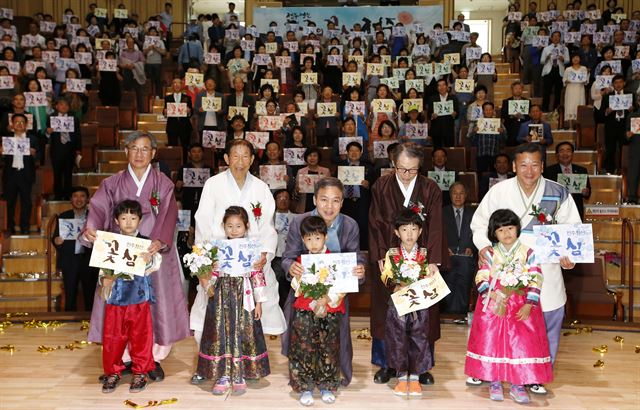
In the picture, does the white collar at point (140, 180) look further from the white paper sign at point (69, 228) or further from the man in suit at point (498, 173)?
the man in suit at point (498, 173)

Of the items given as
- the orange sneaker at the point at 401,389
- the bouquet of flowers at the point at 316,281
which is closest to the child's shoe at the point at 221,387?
the bouquet of flowers at the point at 316,281

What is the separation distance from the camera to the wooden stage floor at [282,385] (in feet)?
13.8

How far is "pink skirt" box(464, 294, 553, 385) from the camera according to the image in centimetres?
418

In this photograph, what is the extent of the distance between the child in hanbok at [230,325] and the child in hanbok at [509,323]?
4.23 ft

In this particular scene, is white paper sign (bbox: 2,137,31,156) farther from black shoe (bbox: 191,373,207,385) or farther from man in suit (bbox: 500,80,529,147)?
man in suit (bbox: 500,80,529,147)

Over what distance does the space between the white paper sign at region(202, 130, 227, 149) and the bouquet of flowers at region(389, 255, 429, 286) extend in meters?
4.53

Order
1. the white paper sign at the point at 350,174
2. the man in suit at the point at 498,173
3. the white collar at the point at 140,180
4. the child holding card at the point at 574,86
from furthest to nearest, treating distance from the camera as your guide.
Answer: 1. the child holding card at the point at 574,86
2. the man in suit at the point at 498,173
3. the white paper sign at the point at 350,174
4. the white collar at the point at 140,180

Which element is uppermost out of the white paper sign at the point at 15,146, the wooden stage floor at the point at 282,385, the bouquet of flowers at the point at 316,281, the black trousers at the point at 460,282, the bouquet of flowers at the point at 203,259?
the white paper sign at the point at 15,146

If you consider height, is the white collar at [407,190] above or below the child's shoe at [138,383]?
above

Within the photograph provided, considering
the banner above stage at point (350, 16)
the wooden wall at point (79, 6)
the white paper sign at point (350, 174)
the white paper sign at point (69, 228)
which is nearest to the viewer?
the white paper sign at point (69, 228)

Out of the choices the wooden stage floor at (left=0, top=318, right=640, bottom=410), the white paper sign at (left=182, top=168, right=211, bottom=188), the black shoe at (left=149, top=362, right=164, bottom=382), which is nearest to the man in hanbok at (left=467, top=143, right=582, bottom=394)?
the wooden stage floor at (left=0, top=318, right=640, bottom=410)

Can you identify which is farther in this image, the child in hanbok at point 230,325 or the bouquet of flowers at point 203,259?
the child in hanbok at point 230,325

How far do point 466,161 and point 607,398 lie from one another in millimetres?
4880

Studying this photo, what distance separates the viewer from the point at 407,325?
4.34m
